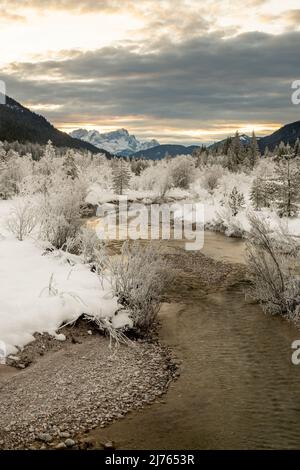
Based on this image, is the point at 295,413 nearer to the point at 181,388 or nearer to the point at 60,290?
the point at 181,388

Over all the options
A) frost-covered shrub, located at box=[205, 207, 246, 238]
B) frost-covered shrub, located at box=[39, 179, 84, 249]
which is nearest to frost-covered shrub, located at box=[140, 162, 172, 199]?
frost-covered shrub, located at box=[205, 207, 246, 238]

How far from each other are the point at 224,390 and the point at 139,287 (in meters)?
4.00

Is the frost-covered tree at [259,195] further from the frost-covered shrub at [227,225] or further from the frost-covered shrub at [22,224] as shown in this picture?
the frost-covered shrub at [22,224]

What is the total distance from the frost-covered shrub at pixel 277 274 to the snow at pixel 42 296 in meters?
4.25

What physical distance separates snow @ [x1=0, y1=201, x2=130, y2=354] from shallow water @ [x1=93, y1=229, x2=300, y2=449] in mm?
1933

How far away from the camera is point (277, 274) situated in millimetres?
13477

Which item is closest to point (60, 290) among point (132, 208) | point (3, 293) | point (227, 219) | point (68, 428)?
point (3, 293)

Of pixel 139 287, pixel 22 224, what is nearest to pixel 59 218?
pixel 22 224

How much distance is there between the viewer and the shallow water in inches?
295

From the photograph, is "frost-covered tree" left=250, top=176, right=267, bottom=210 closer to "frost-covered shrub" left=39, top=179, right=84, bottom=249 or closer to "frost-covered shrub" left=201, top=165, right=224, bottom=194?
"frost-covered shrub" left=201, top=165, right=224, bottom=194

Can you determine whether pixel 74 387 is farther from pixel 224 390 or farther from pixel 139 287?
pixel 139 287

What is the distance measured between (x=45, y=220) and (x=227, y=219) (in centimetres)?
1505

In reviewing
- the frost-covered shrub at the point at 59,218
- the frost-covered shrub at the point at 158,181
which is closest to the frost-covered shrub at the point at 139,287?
the frost-covered shrub at the point at 59,218

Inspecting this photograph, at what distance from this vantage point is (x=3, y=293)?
11805 mm
